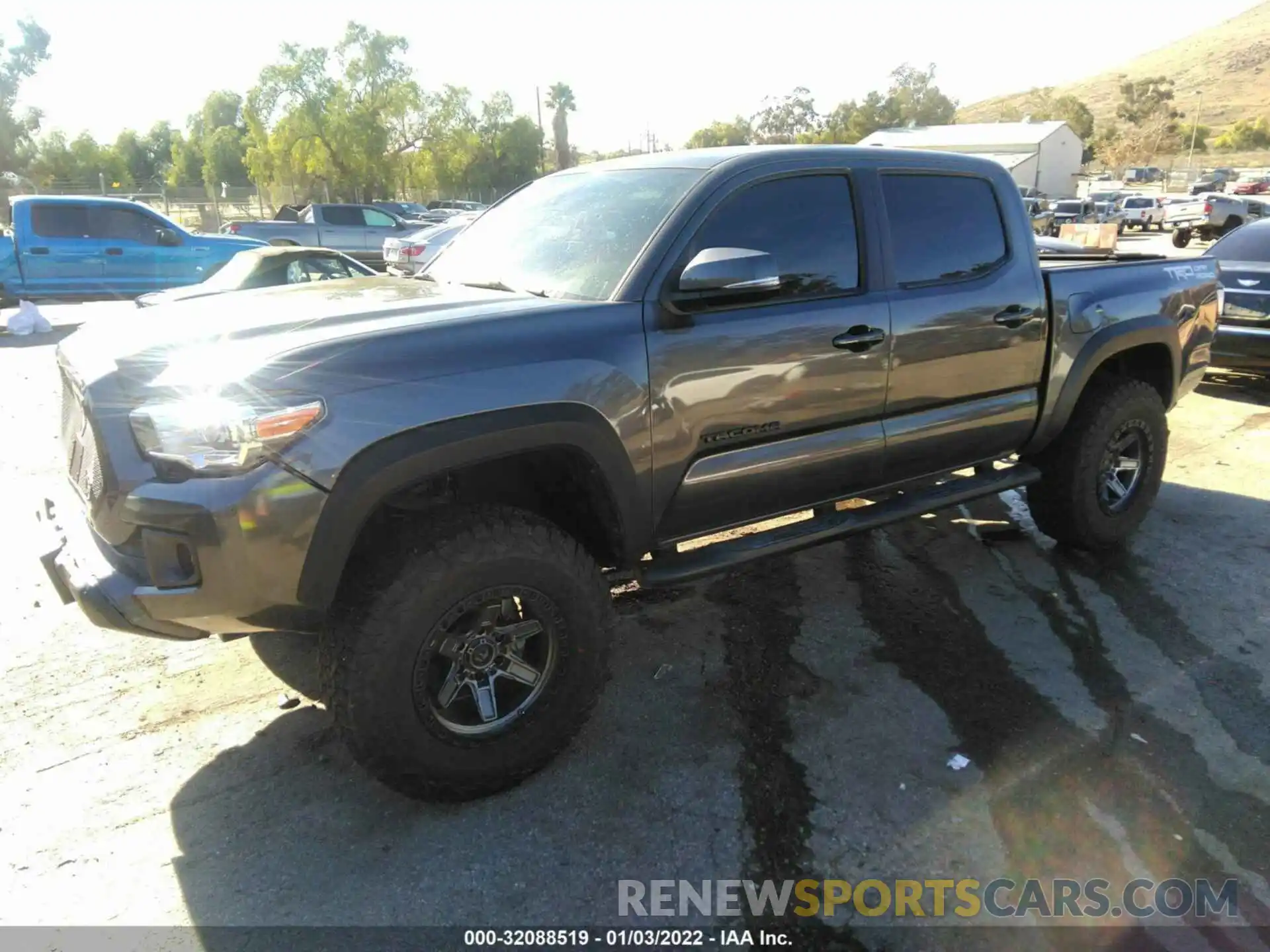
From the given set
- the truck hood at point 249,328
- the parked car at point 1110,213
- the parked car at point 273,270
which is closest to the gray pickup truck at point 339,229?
the parked car at point 273,270

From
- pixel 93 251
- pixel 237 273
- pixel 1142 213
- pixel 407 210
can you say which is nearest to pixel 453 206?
pixel 407 210

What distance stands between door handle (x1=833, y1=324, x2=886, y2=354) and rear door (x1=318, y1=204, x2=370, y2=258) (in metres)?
17.6

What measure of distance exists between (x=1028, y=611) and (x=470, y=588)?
2823 millimetres

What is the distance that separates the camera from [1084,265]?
444 centimetres

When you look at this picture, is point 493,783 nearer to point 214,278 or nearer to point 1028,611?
point 1028,611

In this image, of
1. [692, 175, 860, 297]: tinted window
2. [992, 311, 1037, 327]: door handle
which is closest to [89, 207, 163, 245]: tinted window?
[692, 175, 860, 297]: tinted window

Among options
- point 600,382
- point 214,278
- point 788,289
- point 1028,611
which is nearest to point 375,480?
point 600,382

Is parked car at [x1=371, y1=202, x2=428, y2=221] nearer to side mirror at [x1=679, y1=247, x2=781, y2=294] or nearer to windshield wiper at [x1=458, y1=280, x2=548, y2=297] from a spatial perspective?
windshield wiper at [x1=458, y1=280, x2=548, y2=297]

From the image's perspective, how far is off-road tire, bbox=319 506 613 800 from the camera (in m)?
2.48

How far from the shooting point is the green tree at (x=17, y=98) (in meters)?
50.7

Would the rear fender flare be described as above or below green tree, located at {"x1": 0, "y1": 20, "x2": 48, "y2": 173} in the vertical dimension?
below

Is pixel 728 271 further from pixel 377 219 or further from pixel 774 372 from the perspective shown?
pixel 377 219

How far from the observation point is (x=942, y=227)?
3795 millimetres

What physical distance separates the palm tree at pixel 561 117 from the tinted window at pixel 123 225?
55907mm
